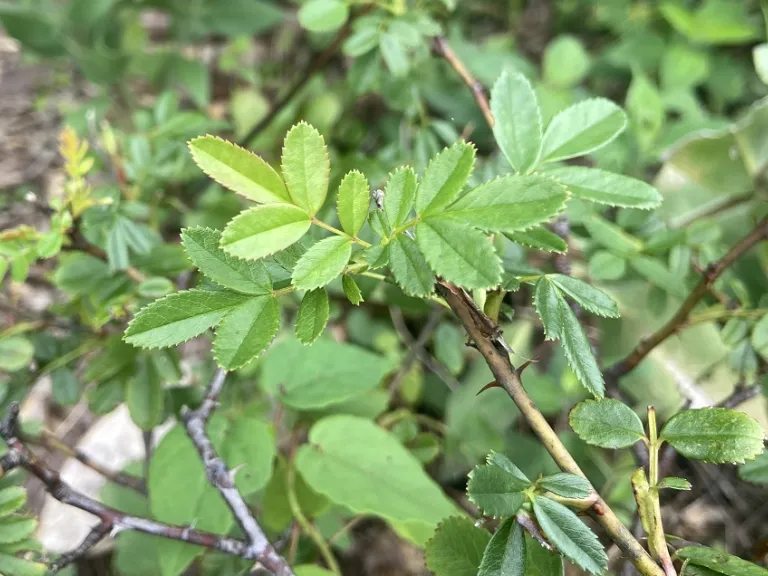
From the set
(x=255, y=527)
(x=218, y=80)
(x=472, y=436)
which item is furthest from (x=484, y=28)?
(x=255, y=527)

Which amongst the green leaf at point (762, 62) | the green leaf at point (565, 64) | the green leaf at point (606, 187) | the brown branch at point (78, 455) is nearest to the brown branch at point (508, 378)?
the green leaf at point (606, 187)

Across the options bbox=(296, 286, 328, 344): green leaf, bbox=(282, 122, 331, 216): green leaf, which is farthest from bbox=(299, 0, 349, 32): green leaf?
bbox=(296, 286, 328, 344): green leaf

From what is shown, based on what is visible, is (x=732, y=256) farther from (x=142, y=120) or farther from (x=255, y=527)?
(x=142, y=120)

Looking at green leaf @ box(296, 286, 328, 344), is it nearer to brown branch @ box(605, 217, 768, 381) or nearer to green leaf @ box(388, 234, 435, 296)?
green leaf @ box(388, 234, 435, 296)

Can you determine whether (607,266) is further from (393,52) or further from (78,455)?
(78,455)

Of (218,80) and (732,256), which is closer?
(732,256)

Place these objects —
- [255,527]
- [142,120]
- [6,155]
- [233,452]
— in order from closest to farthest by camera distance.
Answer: [255,527] → [233,452] → [142,120] → [6,155]

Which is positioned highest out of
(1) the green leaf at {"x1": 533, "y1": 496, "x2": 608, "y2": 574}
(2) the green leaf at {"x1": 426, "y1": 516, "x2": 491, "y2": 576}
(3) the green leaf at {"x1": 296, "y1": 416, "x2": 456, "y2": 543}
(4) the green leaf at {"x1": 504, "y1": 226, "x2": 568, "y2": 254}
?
(4) the green leaf at {"x1": 504, "y1": 226, "x2": 568, "y2": 254}

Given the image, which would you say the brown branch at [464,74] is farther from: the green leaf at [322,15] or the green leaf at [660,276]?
→ the green leaf at [660,276]
